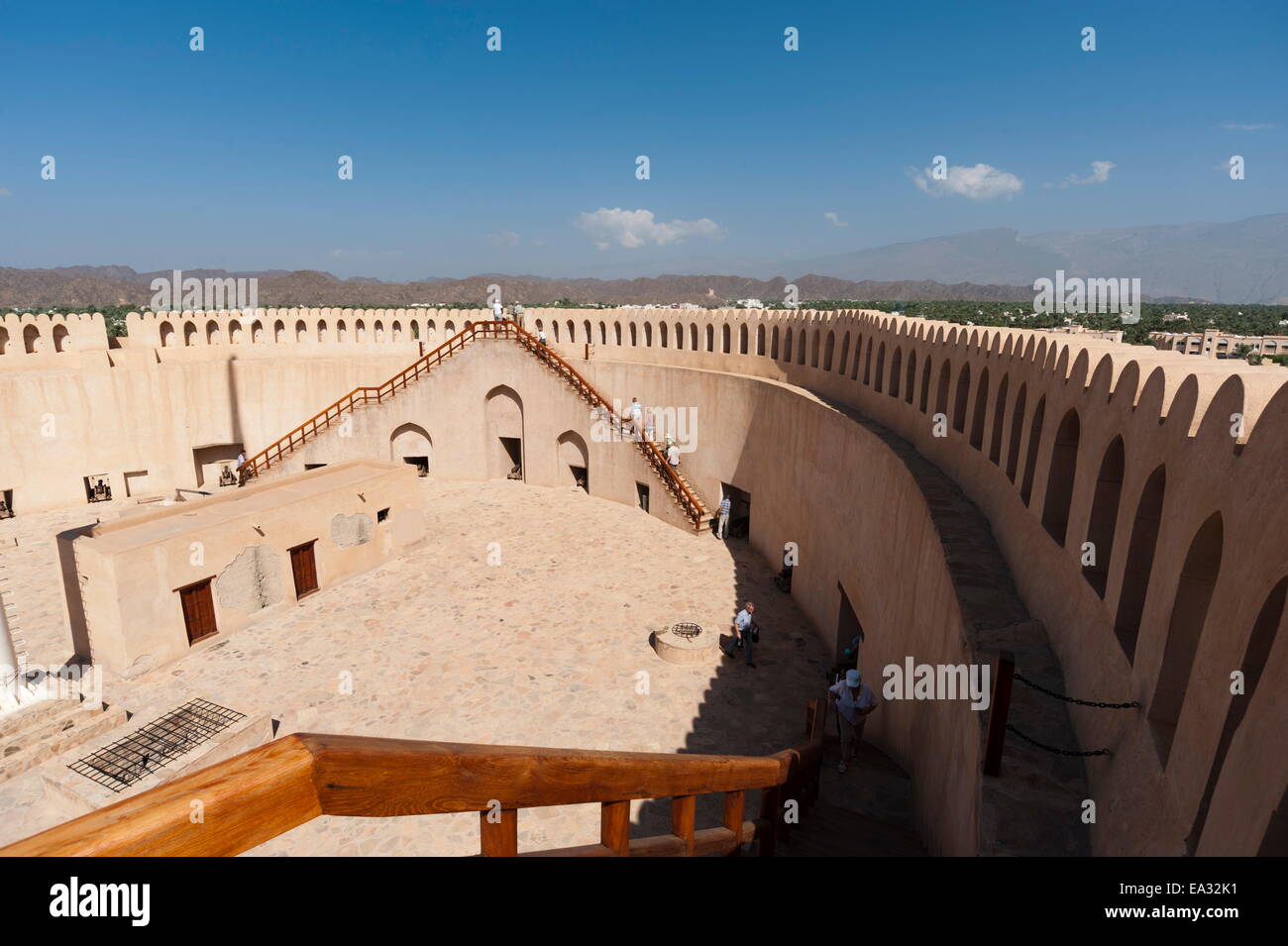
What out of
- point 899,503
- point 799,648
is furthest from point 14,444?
point 899,503

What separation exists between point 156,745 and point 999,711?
1118 cm

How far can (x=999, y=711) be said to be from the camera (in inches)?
185

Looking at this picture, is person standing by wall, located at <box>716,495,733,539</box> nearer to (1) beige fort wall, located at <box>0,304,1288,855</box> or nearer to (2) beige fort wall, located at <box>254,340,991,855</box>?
(2) beige fort wall, located at <box>254,340,991,855</box>

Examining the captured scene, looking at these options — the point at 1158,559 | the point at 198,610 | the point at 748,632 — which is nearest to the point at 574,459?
the point at 748,632

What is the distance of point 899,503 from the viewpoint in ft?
33.0

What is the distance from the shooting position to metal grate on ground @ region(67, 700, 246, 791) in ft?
31.7

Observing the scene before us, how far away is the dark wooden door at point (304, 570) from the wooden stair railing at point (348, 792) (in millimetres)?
14905

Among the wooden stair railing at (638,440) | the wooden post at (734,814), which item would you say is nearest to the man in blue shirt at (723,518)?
the wooden stair railing at (638,440)

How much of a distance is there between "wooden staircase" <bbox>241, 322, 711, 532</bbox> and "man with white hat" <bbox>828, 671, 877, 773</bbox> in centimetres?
1228

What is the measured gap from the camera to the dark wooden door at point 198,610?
13.4 metres

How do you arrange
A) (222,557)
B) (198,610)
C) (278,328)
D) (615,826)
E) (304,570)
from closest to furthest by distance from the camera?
(615,826) → (198,610) → (222,557) → (304,570) → (278,328)

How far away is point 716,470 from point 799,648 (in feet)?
26.7

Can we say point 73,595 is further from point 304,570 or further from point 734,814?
point 734,814
